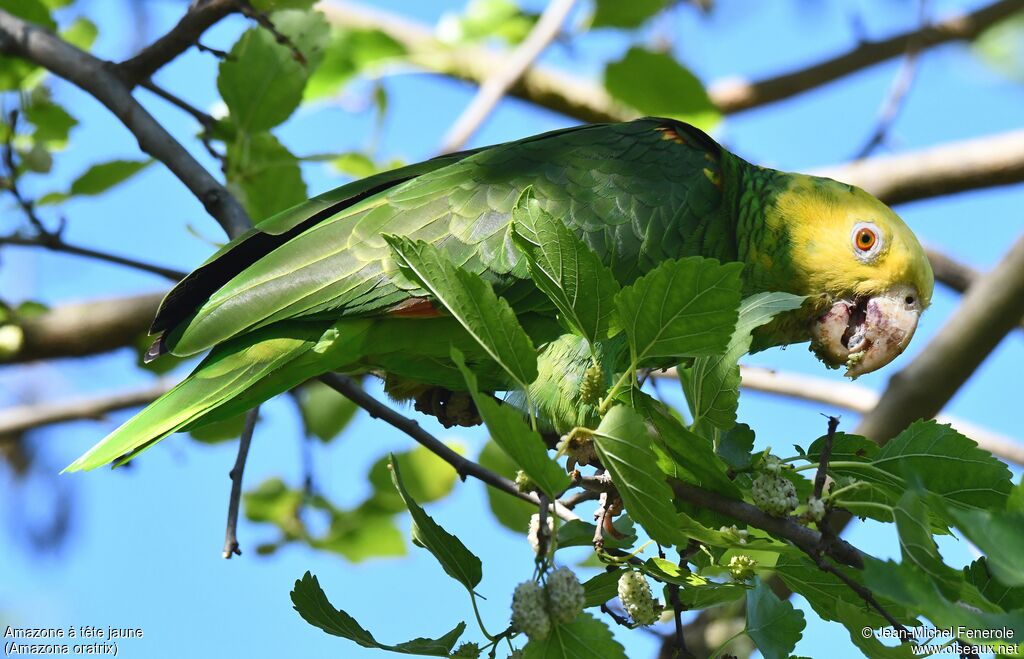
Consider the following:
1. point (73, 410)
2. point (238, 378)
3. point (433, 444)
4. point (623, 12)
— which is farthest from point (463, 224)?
point (73, 410)

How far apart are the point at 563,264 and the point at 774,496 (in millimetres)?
567

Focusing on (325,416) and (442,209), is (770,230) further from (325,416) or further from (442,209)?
(325,416)

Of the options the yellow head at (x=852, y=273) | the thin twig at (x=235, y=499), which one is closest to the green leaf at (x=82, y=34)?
the thin twig at (x=235, y=499)

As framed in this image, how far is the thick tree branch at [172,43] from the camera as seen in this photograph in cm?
290

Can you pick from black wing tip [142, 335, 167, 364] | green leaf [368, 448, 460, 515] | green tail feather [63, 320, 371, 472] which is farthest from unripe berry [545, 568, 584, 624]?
green leaf [368, 448, 460, 515]

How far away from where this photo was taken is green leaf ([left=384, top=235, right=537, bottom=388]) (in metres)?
1.65

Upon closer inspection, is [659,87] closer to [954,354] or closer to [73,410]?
[954,354]

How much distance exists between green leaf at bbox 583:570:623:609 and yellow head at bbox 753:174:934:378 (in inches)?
58.9

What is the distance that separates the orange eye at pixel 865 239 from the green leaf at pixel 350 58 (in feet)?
7.22

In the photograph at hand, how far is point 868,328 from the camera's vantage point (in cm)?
306

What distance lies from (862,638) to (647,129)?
190 centimetres

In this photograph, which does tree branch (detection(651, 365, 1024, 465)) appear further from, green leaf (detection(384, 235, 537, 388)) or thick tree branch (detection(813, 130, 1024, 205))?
green leaf (detection(384, 235, 537, 388))

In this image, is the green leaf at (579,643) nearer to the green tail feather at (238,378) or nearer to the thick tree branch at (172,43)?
the green tail feather at (238,378)

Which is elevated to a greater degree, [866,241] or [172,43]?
[172,43]
